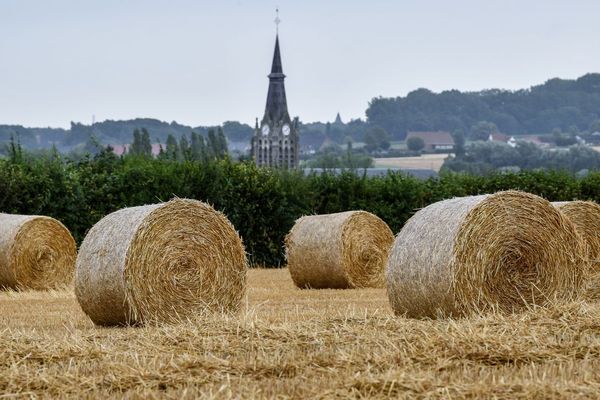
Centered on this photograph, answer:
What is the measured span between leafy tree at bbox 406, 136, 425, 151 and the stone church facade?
2947 cm

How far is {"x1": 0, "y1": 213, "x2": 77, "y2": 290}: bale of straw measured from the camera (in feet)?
71.2

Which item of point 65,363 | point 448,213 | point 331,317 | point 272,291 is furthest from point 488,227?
point 272,291

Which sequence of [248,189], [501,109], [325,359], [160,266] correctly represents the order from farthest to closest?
1. [501,109]
2. [248,189]
3. [160,266]
4. [325,359]

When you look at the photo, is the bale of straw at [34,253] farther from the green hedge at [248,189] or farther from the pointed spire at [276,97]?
the pointed spire at [276,97]

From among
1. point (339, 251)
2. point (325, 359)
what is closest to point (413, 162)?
point (339, 251)

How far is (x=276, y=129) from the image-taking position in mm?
96125

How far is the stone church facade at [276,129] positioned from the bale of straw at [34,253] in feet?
226

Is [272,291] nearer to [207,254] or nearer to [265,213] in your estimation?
[207,254]

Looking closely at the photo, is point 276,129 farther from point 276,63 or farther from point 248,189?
point 248,189

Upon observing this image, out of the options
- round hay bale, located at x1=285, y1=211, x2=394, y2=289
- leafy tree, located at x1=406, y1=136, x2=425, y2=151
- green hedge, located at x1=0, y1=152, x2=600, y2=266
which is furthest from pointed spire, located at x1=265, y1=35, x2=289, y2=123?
round hay bale, located at x1=285, y1=211, x2=394, y2=289

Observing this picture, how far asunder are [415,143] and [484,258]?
4484 inches

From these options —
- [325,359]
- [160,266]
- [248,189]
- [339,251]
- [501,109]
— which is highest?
[501,109]

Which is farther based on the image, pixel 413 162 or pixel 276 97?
pixel 413 162

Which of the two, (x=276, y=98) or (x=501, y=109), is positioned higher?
(x=276, y=98)
